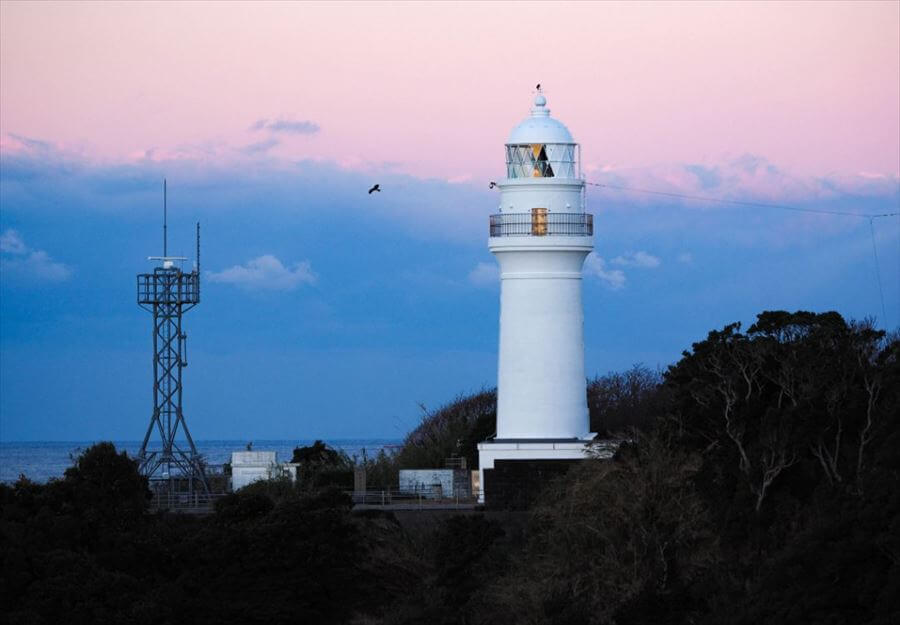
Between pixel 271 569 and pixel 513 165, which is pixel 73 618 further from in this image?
pixel 513 165

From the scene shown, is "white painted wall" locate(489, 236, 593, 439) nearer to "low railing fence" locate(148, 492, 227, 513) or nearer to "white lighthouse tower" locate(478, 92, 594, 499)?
"white lighthouse tower" locate(478, 92, 594, 499)

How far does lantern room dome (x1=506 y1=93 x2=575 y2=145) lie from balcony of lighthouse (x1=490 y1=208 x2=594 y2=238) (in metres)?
1.61

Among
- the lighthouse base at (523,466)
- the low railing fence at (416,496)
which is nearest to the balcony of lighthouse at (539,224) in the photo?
the lighthouse base at (523,466)

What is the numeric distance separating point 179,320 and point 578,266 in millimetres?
9827

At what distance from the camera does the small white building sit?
136 ft

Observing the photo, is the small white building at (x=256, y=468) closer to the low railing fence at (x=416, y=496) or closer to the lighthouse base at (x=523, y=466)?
the low railing fence at (x=416, y=496)

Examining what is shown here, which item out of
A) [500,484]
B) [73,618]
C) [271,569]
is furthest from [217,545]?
[500,484]

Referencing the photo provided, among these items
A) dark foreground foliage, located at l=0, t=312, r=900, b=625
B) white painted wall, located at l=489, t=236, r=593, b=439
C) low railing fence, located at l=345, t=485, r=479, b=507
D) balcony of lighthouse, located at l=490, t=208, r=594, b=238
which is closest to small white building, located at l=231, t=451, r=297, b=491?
low railing fence, located at l=345, t=485, r=479, b=507

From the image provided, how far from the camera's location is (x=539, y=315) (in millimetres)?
38219

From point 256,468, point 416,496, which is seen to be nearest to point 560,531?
point 416,496

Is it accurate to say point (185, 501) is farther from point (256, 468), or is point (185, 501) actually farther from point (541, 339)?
point (541, 339)

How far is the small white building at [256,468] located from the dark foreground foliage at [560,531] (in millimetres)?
5281

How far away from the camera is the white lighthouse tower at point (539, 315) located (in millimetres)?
38125

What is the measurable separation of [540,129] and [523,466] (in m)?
7.55
